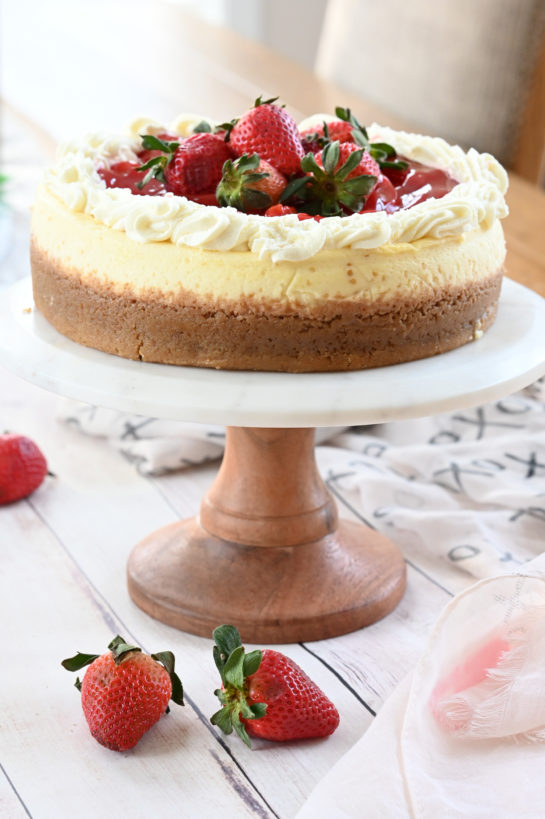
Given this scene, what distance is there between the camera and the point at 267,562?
150 cm

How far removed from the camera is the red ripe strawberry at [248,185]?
1.29 m

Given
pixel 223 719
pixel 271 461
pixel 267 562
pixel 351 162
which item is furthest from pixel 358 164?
pixel 223 719

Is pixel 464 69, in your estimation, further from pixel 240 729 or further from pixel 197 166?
pixel 240 729

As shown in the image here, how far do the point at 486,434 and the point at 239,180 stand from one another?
0.77 m

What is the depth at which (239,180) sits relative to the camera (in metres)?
1.31

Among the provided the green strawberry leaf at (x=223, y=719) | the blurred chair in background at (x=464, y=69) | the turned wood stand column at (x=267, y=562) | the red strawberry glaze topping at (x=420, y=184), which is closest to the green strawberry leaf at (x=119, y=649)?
the green strawberry leaf at (x=223, y=719)

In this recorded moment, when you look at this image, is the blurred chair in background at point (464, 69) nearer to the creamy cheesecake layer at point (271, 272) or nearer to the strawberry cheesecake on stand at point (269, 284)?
the strawberry cheesecake on stand at point (269, 284)

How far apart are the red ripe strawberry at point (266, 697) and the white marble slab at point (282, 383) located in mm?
232

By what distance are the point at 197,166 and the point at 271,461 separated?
37 cm

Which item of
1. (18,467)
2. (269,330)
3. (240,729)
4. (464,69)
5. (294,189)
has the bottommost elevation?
(18,467)

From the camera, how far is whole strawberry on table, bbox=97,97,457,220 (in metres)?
1.31

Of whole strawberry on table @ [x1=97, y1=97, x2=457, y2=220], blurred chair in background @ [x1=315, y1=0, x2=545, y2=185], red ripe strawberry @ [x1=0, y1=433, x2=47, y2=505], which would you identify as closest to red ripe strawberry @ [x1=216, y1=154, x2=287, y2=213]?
whole strawberry on table @ [x1=97, y1=97, x2=457, y2=220]

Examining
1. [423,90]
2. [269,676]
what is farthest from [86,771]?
[423,90]

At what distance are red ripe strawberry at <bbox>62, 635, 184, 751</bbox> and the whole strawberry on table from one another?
0.49 meters
